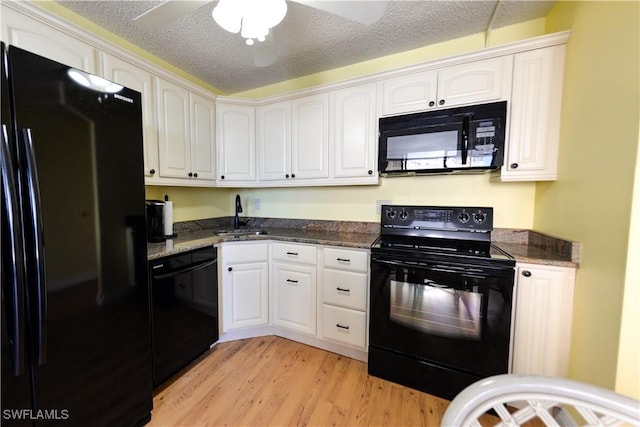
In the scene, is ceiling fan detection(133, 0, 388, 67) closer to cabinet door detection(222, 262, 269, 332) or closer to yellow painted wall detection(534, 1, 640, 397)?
yellow painted wall detection(534, 1, 640, 397)

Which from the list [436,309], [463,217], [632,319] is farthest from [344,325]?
[632,319]

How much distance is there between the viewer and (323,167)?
7.48ft

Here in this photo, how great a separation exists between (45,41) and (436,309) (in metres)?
2.71

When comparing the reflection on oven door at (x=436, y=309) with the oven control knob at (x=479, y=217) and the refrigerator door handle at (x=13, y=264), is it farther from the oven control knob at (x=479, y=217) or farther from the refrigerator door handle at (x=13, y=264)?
the refrigerator door handle at (x=13, y=264)

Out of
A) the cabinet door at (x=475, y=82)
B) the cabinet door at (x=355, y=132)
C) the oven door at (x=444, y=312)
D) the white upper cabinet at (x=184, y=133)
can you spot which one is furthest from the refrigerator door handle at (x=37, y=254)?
the cabinet door at (x=475, y=82)

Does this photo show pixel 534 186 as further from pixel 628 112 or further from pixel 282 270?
pixel 282 270

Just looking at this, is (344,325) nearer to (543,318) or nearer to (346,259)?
(346,259)

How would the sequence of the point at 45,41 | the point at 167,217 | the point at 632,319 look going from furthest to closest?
the point at 167,217, the point at 45,41, the point at 632,319

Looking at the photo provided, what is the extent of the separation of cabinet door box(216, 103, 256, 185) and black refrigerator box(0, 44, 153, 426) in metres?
1.20

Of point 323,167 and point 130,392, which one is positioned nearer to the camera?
point 130,392

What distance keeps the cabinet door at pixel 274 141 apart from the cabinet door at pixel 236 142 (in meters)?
0.08

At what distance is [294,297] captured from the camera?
2.13 m

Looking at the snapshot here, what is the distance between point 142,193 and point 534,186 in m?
2.64

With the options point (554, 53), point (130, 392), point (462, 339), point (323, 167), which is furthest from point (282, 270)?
point (554, 53)
